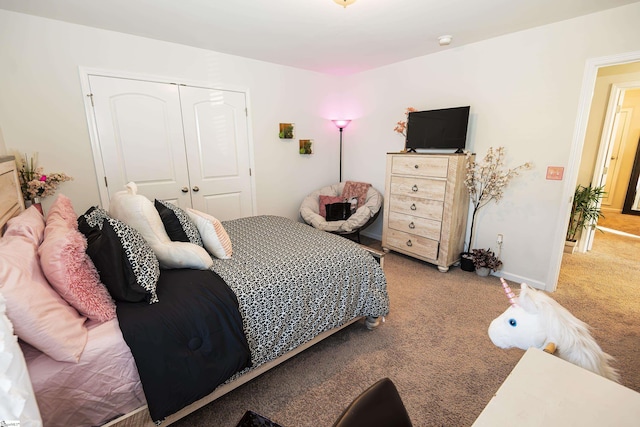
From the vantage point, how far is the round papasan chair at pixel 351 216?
3.73m

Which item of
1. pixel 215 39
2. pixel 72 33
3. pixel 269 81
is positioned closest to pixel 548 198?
pixel 269 81

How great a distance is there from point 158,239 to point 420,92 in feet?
11.1

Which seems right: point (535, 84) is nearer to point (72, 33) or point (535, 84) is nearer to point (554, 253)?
point (554, 253)

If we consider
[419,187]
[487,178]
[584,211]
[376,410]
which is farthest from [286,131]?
[584,211]

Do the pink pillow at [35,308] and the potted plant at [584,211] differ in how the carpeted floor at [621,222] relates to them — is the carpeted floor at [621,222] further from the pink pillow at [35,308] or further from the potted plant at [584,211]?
the pink pillow at [35,308]

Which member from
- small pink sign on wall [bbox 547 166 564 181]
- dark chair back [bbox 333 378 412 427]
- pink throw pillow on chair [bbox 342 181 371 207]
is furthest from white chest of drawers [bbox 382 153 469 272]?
dark chair back [bbox 333 378 412 427]

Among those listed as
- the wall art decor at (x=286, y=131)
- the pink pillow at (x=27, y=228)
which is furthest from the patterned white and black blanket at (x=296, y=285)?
the wall art decor at (x=286, y=131)

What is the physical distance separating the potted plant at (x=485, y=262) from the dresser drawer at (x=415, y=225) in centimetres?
49

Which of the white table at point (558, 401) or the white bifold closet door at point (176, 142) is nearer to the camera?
the white table at point (558, 401)

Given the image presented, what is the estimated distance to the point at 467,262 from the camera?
3.31 m

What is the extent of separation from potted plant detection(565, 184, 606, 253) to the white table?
3865 mm

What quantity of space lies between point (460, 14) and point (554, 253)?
2.38 m

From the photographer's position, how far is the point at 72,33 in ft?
8.39

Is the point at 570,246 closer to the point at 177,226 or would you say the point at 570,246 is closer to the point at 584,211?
the point at 584,211
